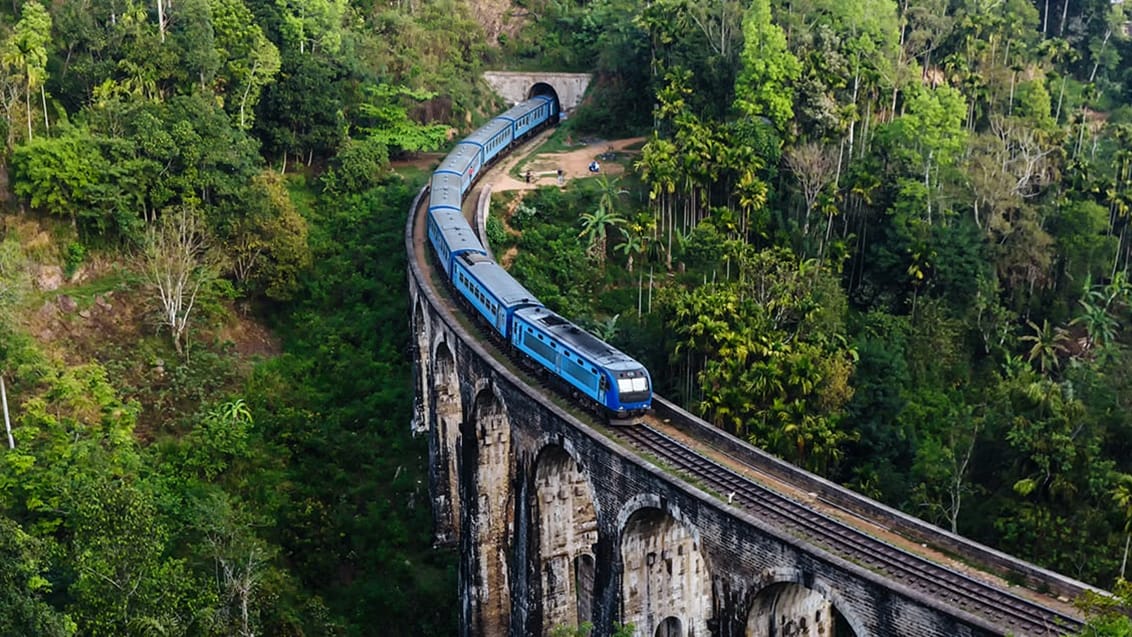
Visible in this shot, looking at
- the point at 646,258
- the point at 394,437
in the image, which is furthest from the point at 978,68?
the point at 394,437

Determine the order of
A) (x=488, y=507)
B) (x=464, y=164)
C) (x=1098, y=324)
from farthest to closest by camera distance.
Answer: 1. (x=464, y=164)
2. (x=1098, y=324)
3. (x=488, y=507)

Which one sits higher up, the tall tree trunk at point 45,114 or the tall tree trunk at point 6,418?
the tall tree trunk at point 45,114

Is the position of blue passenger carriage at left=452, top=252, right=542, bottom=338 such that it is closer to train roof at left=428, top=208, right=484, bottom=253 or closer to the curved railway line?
train roof at left=428, top=208, right=484, bottom=253

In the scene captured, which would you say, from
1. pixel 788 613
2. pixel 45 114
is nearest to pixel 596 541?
pixel 788 613

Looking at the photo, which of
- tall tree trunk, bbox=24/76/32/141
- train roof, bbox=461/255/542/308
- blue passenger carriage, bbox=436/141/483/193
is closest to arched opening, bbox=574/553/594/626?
train roof, bbox=461/255/542/308

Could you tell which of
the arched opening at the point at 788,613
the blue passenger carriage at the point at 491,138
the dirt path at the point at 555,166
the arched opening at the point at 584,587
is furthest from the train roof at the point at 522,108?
the arched opening at the point at 788,613

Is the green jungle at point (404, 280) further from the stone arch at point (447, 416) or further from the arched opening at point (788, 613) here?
the arched opening at point (788, 613)

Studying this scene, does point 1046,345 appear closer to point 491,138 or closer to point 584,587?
point 584,587
